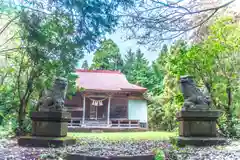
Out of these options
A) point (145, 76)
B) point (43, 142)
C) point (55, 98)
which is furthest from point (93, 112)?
point (43, 142)

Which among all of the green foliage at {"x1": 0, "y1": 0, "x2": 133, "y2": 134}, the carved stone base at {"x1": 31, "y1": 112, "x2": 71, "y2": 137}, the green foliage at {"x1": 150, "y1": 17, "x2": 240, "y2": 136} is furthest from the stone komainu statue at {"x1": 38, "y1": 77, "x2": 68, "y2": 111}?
the green foliage at {"x1": 150, "y1": 17, "x2": 240, "y2": 136}

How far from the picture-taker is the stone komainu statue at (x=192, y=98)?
5734 millimetres

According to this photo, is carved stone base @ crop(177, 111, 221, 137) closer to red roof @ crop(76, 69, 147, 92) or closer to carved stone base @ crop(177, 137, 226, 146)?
carved stone base @ crop(177, 137, 226, 146)

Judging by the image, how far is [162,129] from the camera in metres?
16.8

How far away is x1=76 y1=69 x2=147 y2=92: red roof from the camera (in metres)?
15.5

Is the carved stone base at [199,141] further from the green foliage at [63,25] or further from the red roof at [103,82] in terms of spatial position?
the red roof at [103,82]

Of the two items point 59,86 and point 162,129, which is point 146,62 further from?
point 59,86

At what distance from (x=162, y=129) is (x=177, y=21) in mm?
13000

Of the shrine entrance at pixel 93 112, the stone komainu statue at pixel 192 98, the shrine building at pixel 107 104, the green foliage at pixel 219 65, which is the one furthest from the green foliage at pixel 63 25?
the shrine entrance at pixel 93 112

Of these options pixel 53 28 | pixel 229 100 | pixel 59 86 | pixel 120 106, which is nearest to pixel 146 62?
pixel 120 106

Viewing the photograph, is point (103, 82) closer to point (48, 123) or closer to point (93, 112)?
point (93, 112)

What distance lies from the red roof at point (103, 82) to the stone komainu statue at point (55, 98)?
8.48 m

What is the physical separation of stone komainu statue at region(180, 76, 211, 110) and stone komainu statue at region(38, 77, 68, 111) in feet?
9.19

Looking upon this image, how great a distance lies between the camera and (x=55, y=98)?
5.70 metres
